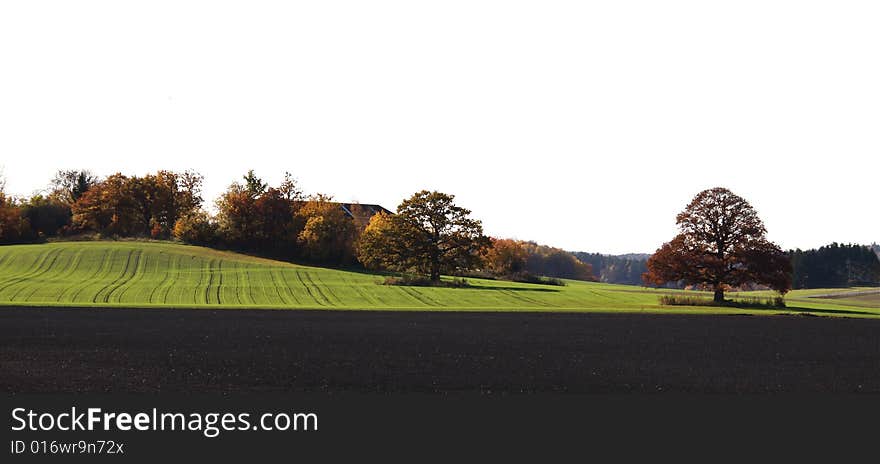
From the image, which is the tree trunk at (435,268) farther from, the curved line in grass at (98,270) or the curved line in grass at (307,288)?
the curved line in grass at (98,270)

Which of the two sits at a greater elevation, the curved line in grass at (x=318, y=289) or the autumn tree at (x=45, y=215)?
the autumn tree at (x=45, y=215)

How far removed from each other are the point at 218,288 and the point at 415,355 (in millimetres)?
53494

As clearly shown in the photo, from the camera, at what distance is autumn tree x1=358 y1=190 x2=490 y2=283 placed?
92938 millimetres

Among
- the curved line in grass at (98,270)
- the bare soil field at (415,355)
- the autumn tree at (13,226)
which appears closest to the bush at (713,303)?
the bare soil field at (415,355)

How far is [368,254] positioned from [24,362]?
223 ft

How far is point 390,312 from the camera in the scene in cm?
5912

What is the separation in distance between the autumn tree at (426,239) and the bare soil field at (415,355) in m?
41.8

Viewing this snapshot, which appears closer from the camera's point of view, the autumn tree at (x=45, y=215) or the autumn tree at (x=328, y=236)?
the autumn tree at (x=328, y=236)

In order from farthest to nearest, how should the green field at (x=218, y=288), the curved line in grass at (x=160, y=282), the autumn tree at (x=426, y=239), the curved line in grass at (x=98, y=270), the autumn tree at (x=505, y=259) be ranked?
the autumn tree at (x=505, y=259), the autumn tree at (x=426, y=239), the curved line in grass at (x=160, y=282), the curved line in grass at (x=98, y=270), the green field at (x=218, y=288)

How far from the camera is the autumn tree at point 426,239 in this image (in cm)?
9294

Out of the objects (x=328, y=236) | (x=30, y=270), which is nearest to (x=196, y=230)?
(x=328, y=236)

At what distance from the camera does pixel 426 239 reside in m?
93.8

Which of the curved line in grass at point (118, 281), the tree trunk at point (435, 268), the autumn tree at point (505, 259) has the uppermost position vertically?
the autumn tree at point (505, 259)

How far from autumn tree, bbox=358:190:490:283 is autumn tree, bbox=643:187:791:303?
76.5ft
